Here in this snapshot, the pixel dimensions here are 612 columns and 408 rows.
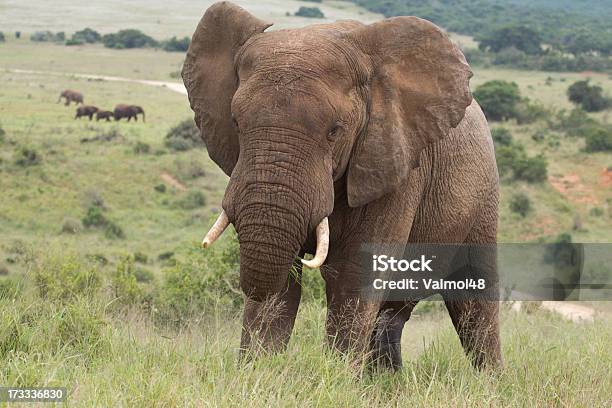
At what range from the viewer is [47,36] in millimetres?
81625

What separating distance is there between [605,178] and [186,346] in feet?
91.0

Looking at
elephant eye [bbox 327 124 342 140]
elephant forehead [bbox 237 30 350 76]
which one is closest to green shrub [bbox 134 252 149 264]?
elephant forehead [bbox 237 30 350 76]

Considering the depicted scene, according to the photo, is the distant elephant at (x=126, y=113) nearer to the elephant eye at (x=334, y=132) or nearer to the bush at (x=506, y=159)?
the bush at (x=506, y=159)

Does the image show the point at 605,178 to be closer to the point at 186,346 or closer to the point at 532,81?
the point at 186,346

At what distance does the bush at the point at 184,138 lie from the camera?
104 feet

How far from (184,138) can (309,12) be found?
60.9 metres

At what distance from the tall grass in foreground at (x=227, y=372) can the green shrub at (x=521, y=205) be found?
2074cm

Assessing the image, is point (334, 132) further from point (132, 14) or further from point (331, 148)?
point (132, 14)

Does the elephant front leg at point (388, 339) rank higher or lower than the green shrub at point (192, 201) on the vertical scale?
higher

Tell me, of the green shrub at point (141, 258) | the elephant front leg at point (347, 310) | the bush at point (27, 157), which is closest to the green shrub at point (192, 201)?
the bush at point (27, 157)

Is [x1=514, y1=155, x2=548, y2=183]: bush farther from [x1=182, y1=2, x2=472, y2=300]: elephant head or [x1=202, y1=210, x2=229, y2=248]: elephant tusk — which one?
[x1=202, y1=210, x2=229, y2=248]: elephant tusk

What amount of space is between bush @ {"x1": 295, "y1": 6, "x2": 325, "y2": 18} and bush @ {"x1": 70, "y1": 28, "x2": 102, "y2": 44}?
18814 millimetres

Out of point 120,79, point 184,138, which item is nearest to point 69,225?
point 184,138

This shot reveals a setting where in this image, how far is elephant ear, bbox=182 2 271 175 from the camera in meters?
→ 5.09
